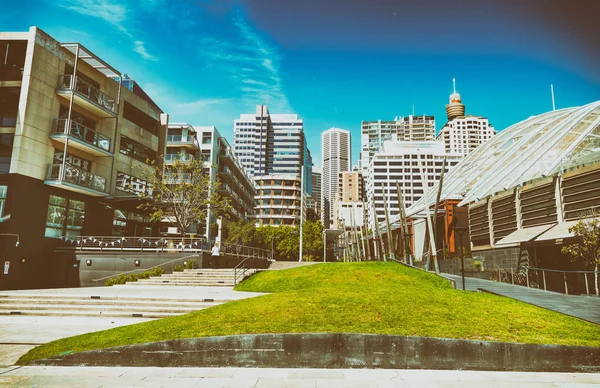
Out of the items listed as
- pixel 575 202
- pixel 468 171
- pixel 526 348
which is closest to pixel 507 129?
pixel 468 171

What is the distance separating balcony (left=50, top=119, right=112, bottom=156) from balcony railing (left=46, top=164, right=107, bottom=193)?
6.37ft

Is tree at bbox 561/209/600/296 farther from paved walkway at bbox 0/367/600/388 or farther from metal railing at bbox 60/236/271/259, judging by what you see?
metal railing at bbox 60/236/271/259

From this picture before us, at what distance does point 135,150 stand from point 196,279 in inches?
819

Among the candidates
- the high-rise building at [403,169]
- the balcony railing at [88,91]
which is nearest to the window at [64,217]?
the balcony railing at [88,91]

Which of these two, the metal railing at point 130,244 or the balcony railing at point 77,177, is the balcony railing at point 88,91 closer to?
the balcony railing at point 77,177

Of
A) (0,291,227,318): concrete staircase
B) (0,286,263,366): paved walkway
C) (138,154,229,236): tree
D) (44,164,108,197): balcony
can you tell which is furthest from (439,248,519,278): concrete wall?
(44,164,108,197): balcony

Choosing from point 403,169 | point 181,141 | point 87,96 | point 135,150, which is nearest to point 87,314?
point 87,96

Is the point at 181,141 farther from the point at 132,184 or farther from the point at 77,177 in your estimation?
the point at 77,177

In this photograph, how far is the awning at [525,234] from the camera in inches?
824

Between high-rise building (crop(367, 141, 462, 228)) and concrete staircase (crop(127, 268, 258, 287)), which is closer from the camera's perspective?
concrete staircase (crop(127, 268, 258, 287))

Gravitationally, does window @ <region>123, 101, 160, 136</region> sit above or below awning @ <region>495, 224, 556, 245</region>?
above

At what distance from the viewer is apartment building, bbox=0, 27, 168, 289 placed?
25.1 metres

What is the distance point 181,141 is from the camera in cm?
5900

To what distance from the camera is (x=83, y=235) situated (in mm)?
30641
